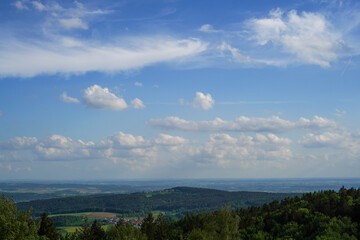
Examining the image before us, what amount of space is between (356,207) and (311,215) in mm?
9822

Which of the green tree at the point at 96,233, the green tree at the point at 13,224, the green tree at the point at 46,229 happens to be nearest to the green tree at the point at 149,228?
the green tree at the point at 96,233

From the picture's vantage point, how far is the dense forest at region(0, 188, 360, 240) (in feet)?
197

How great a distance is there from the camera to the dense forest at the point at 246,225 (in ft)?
197

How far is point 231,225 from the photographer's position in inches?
2660

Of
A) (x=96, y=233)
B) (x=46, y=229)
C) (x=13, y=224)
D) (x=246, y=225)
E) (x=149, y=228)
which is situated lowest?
(x=246, y=225)

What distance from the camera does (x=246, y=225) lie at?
94.9 meters

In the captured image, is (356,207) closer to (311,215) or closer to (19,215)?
(311,215)

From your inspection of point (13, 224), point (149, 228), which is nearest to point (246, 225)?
point (149, 228)

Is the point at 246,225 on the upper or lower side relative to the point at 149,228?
lower

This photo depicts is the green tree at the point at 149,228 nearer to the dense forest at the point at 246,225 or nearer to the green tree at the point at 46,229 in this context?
the dense forest at the point at 246,225

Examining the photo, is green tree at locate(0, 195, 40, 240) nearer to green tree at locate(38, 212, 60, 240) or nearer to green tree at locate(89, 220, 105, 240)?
green tree at locate(89, 220, 105, 240)

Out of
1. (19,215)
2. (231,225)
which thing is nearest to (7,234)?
(19,215)

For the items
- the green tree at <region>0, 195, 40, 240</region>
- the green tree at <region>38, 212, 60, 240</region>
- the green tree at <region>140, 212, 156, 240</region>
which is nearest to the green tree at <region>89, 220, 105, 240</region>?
the green tree at <region>140, 212, 156, 240</region>

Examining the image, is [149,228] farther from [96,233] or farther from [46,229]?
[46,229]
